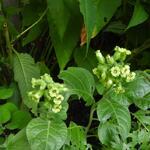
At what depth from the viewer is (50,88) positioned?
0.94 metres

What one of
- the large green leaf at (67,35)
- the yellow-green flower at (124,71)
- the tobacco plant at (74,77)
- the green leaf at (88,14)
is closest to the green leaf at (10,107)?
the tobacco plant at (74,77)

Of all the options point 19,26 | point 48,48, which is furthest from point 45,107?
point 19,26

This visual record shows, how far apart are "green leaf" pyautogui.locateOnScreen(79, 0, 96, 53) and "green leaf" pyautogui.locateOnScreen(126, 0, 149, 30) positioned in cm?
14

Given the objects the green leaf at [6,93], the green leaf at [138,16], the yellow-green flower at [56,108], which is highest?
the green leaf at [138,16]

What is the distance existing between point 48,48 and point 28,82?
7.7 inches

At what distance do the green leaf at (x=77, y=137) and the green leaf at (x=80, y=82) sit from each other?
6cm

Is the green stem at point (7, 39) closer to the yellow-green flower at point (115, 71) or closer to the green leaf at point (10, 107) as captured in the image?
the green leaf at point (10, 107)

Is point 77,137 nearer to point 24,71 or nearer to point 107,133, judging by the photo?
point 107,133

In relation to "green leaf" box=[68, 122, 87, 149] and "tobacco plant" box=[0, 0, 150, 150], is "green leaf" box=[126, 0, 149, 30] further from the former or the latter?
"green leaf" box=[68, 122, 87, 149]

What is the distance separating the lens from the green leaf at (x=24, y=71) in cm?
129

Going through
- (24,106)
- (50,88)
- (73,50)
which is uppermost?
(50,88)

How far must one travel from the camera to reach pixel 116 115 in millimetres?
1014

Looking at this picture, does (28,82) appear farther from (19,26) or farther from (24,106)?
(19,26)

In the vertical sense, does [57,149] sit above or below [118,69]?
below
